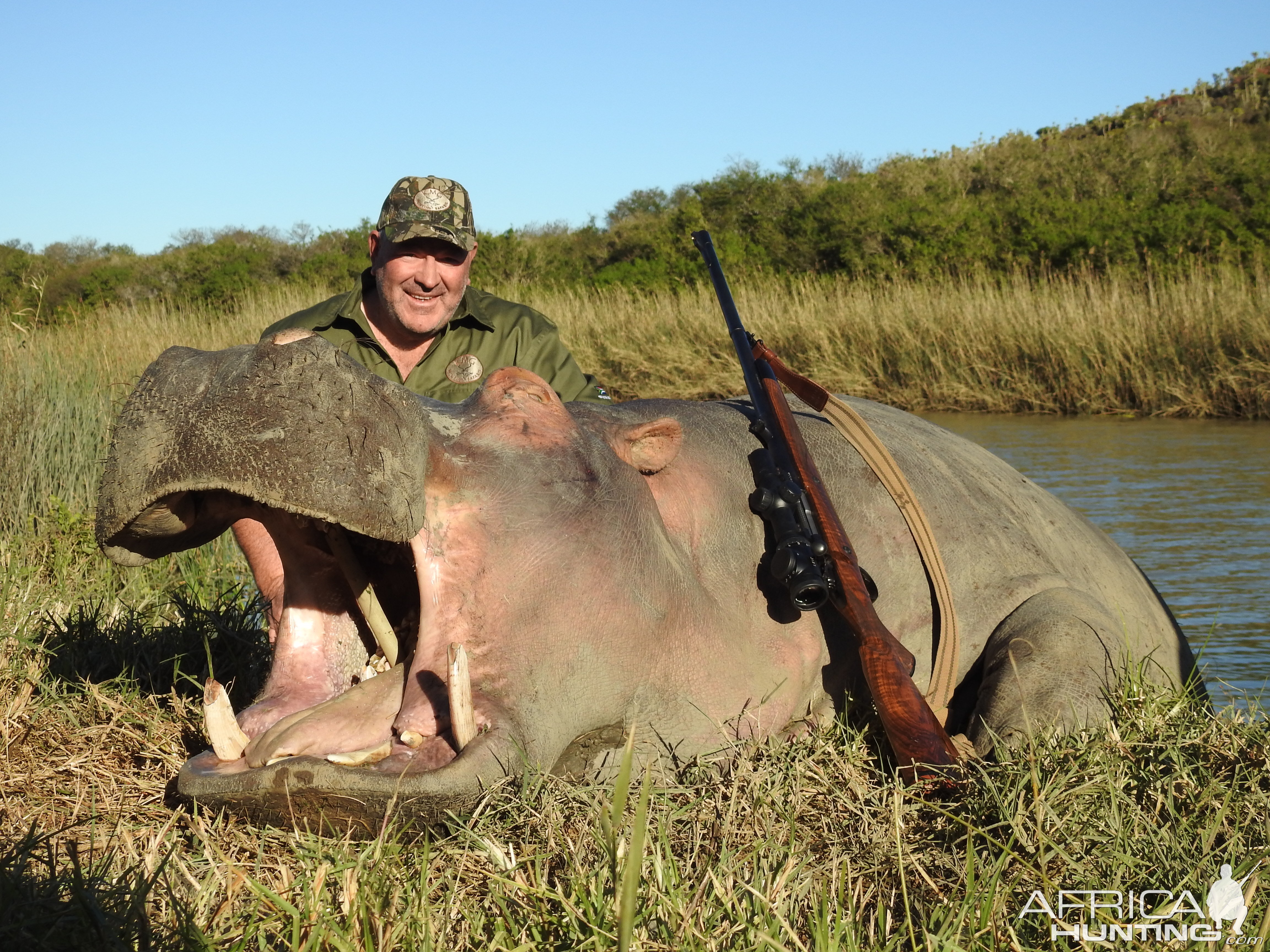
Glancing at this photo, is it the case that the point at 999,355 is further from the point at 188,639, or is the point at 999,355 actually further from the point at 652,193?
the point at 652,193

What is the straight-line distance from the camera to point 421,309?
4.23 metres

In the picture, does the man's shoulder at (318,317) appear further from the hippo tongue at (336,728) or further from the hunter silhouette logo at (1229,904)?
the hunter silhouette logo at (1229,904)

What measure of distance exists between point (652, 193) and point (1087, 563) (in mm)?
34539

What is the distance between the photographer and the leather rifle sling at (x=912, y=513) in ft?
8.54

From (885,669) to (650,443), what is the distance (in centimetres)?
62

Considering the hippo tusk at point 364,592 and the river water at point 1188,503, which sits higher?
the hippo tusk at point 364,592

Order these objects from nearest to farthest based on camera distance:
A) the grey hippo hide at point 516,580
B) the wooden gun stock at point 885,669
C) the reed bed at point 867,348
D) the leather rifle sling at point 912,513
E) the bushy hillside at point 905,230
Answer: the grey hippo hide at point 516,580 < the wooden gun stock at point 885,669 < the leather rifle sling at point 912,513 < the reed bed at point 867,348 < the bushy hillside at point 905,230

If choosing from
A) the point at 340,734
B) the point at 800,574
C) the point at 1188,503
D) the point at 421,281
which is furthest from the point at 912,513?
the point at 1188,503

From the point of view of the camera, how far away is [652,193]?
120 feet

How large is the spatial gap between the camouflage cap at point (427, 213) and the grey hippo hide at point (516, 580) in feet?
5.68

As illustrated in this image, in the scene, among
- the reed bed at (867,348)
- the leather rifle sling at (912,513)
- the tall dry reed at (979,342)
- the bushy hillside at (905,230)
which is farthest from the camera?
the bushy hillside at (905,230)

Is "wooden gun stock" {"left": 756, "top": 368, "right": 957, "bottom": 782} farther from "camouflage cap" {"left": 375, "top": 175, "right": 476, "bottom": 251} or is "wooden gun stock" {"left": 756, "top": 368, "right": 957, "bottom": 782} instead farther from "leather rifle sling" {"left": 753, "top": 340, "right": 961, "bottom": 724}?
"camouflage cap" {"left": 375, "top": 175, "right": 476, "bottom": 251}

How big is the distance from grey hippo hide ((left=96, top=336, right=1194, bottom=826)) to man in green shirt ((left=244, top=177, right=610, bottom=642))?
1.60 m

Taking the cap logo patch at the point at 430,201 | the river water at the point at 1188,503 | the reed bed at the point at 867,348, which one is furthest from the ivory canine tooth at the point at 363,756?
the reed bed at the point at 867,348
